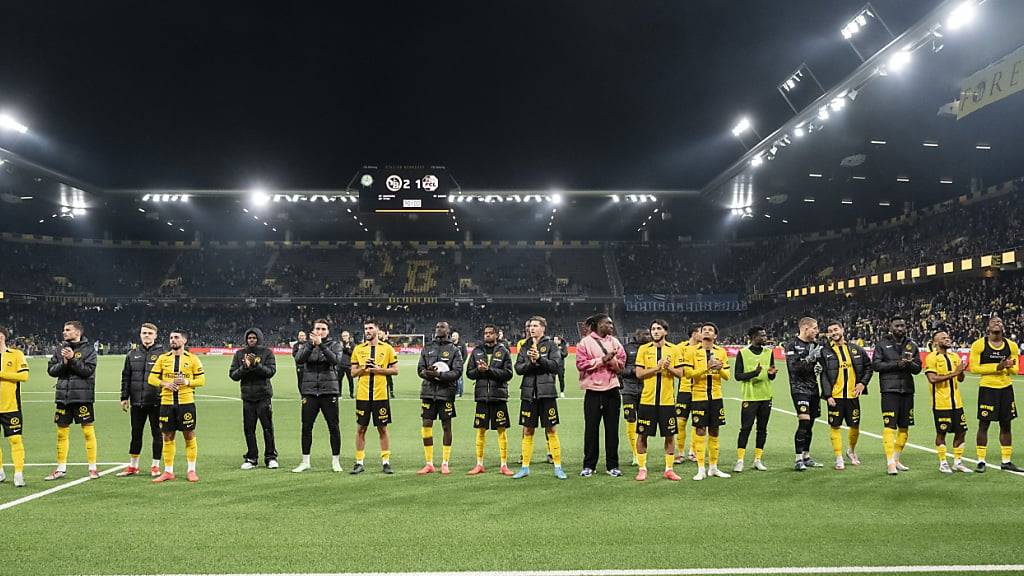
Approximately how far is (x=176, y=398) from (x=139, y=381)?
2.64ft

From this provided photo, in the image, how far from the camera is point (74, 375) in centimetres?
923

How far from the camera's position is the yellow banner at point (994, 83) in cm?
1953

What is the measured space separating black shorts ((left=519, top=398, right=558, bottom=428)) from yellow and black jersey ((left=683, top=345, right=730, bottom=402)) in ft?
5.99

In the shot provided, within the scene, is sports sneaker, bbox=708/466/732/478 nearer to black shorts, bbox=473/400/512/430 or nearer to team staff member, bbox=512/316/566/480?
team staff member, bbox=512/316/566/480

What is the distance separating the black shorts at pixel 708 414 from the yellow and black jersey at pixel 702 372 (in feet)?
0.24

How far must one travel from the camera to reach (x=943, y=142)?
31.4 m

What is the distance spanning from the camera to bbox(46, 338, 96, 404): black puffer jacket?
29.8 feet

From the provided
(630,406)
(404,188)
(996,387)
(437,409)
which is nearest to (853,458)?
(996,387)

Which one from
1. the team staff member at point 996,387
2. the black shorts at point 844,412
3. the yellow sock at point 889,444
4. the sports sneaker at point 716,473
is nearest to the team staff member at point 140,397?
the sports sneaker at point 716,473

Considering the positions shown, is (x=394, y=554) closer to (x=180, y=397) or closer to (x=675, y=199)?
(x=180, y=397)

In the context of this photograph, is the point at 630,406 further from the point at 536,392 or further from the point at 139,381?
the point at 139,381

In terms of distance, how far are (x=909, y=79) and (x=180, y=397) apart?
24866 mm

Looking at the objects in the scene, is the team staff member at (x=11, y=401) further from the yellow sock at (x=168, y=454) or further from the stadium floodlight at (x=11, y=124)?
the stadium floodlight at (x=11, y=124)

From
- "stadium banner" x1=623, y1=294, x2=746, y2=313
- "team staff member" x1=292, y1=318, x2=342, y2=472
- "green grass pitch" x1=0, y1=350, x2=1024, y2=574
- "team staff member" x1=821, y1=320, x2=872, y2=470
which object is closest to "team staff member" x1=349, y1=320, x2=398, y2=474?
"team staff member" x1=292, y1=318, x2=342, y2=472
